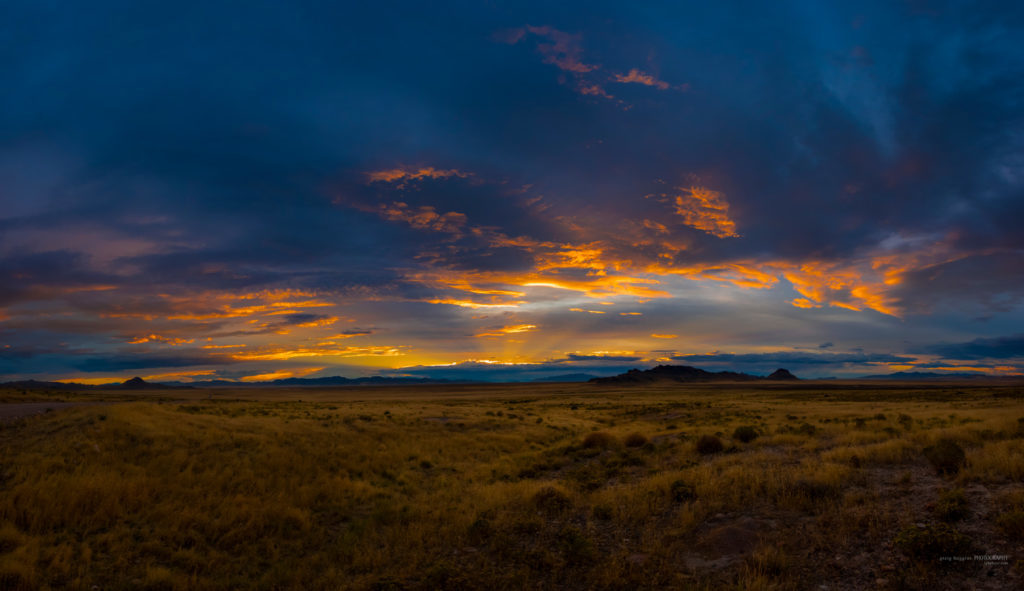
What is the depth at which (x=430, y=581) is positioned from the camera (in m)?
9.23

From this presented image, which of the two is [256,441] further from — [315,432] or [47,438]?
[47,438]

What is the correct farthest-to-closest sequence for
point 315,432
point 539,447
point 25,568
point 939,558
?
point 539,447
point 315,432
point 25,568
point 939,558

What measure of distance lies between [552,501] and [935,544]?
8611 millimetres

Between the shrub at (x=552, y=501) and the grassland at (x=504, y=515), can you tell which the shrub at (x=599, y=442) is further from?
the shrub at (x=552, y=501)

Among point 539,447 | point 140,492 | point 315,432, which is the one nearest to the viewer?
point 140,492

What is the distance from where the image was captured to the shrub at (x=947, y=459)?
1234 cm

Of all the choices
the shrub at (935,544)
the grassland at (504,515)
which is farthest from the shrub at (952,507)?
the shrub at (935,544)

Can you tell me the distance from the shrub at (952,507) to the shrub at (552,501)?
8317 mm

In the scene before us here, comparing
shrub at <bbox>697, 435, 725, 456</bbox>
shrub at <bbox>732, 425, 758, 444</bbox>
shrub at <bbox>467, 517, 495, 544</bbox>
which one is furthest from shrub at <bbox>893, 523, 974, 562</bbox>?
shrub at <bbox>732, 425, 758, 444</bbox>

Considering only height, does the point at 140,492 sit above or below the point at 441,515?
above

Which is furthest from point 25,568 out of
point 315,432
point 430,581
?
point 315,432

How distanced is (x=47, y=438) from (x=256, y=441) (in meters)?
6.69

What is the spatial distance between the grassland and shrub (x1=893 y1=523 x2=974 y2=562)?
3 cm

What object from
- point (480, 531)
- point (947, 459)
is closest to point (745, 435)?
point (947, 459)
